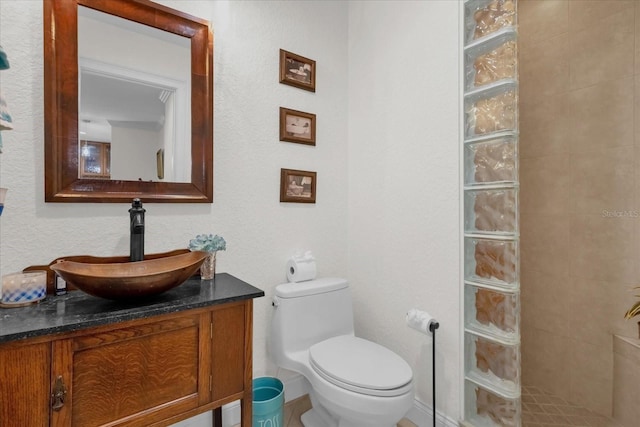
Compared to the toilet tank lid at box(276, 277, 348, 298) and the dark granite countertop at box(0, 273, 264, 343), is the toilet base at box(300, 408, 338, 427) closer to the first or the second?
the toilet tank lid at box(276, 277, 348, 298)

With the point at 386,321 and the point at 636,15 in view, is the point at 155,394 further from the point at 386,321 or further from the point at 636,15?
the point at 636,15

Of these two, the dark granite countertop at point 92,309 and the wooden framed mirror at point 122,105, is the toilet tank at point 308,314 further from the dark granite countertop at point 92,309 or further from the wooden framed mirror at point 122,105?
the wooden framed mirror at point 122,105

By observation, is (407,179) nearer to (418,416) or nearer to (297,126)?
(297,126)

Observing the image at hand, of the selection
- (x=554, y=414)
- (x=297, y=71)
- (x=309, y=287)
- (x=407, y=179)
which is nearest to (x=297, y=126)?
(x=297, y=71)

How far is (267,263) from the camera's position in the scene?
6.10 feet

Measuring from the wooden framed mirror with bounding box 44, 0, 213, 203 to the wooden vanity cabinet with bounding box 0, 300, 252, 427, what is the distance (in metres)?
0.64

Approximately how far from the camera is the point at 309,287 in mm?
1790

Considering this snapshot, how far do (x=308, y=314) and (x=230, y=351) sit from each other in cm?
60

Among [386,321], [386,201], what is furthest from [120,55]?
[386,321]

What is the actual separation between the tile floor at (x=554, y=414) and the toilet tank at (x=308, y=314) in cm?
113

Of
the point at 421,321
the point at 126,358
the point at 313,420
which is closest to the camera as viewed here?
the point at 126,358

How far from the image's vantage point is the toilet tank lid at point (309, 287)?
A: 67.9 inches

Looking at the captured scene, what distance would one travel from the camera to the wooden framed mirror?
1.28 metres

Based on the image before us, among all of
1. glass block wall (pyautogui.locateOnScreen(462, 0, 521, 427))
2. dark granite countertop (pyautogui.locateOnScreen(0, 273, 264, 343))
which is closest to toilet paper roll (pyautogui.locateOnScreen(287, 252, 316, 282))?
dark granite countertop (pyautogui.locateOnScreen(0, 273, 264, 343))
